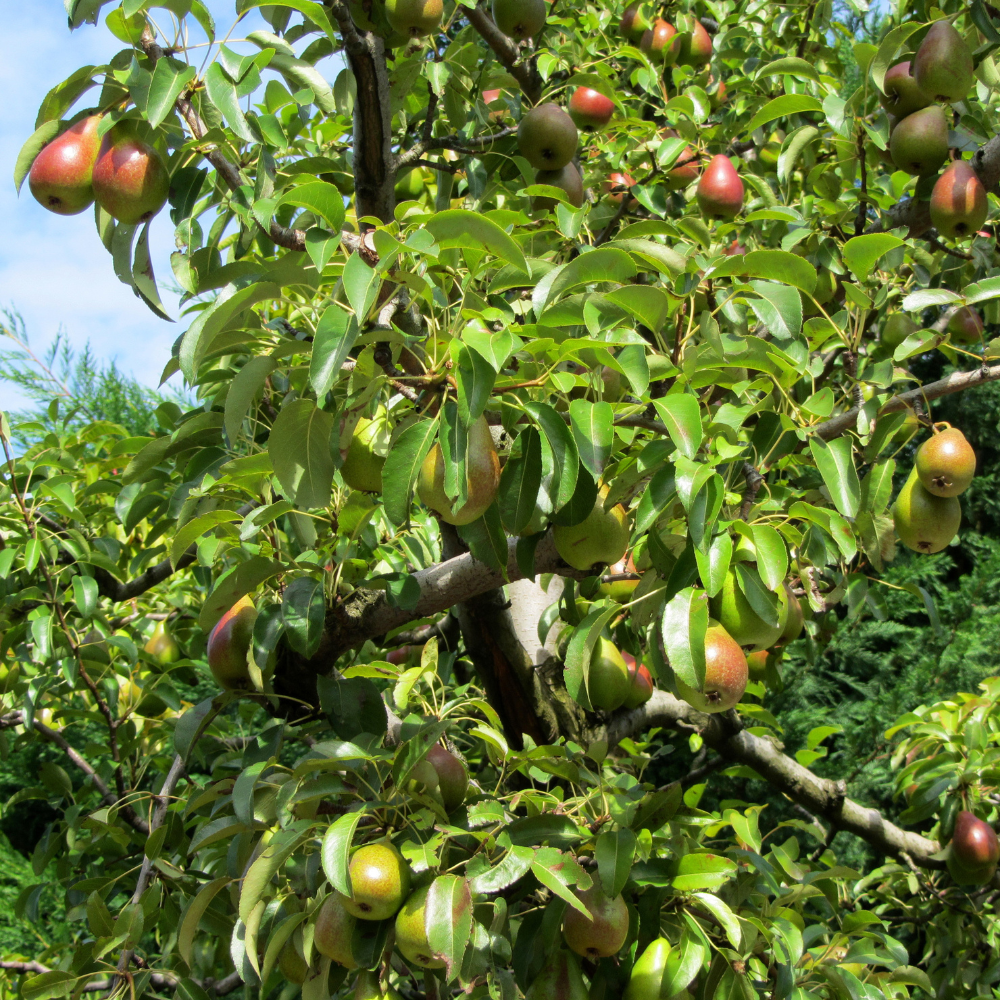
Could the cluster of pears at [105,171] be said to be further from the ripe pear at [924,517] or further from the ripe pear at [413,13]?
the ripe pear at [924,517]

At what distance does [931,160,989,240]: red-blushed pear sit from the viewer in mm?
1618

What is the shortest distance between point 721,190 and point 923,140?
407 mm

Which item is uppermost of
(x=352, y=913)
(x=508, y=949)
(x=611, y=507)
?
(x=611, y=507)

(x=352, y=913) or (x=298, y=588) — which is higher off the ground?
(x=298, y=588)

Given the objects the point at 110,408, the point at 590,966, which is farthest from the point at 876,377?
the point at 110,408

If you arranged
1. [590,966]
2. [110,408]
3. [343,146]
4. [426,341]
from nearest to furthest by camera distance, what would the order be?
[426,341]
[590,966]
[343,146]
[110,408]

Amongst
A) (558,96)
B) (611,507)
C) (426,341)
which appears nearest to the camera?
(426,341)

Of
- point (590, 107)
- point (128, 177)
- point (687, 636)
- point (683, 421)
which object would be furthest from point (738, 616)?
point (590, 107)

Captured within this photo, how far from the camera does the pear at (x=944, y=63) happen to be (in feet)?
5.24

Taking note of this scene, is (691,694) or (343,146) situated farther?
(343,146)

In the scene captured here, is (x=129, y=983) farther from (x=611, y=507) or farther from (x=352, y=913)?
(x=611, y=507)

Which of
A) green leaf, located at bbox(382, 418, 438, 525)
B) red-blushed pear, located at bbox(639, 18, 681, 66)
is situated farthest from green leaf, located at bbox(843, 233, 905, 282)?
red-blushed pear, located at bbox(639, 18, 681, 66)

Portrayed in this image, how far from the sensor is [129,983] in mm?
1484

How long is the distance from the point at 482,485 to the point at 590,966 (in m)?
0.92
